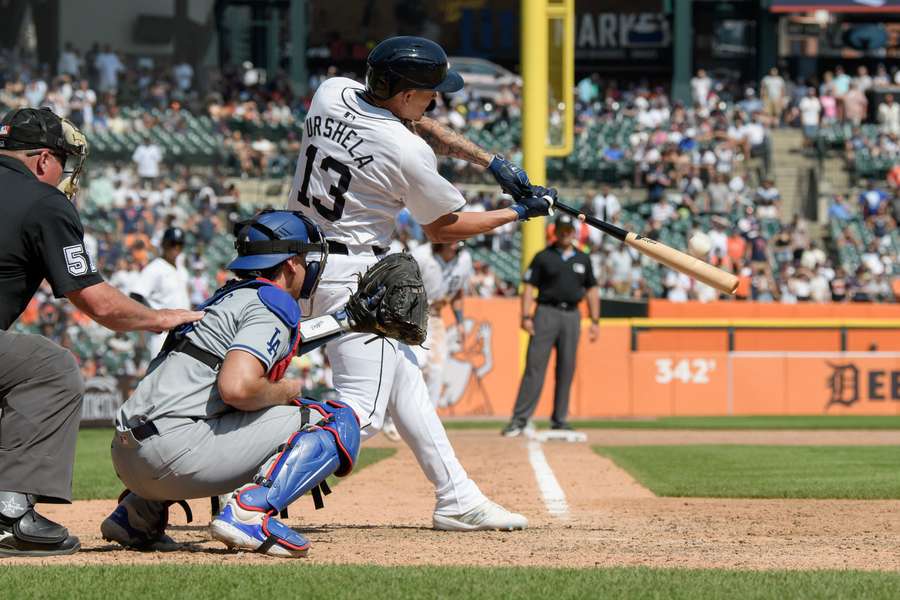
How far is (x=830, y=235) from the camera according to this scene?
1005 inches

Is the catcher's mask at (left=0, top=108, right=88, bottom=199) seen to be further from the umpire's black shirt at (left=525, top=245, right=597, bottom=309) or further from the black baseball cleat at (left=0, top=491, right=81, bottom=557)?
the umpire's black shirt at (left=525, top=245, right=597, bottom=309)

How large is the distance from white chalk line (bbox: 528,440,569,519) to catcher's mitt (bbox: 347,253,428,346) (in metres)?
1.93

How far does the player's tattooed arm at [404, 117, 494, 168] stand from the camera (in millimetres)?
6516

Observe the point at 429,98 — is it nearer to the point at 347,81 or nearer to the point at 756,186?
the point at 347,81

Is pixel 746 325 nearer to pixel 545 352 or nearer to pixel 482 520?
pixel 545 352

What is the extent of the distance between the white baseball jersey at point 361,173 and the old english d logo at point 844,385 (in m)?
14.1

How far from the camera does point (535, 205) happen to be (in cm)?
643

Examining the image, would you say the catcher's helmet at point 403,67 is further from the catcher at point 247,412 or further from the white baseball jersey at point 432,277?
the white baseball jersey at point 432,277

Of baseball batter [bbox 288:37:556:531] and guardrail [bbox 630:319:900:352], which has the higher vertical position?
baseball batter [bbox 288:37:556:531]

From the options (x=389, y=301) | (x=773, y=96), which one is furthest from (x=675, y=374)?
(x=389, y=301)

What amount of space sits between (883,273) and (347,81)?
18482 millimetres

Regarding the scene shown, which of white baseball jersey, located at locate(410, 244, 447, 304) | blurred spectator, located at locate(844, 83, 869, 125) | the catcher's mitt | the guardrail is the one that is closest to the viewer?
the catcher's mitt

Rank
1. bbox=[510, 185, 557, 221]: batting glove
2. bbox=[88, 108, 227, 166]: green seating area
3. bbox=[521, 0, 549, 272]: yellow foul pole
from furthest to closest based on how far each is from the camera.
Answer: bbox=[88, 108, 227, 166]: green seating area → bbox=[521, 0, 549, 272]: yellow foul pole → bbox=[510, 185, 557, 221]: batting glove

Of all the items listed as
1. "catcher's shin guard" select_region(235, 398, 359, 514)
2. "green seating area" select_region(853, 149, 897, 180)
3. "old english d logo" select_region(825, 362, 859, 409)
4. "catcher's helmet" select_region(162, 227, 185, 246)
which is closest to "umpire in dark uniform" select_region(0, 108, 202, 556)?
"catcher's shin guard" select_region(235, 398, 359, 514)
